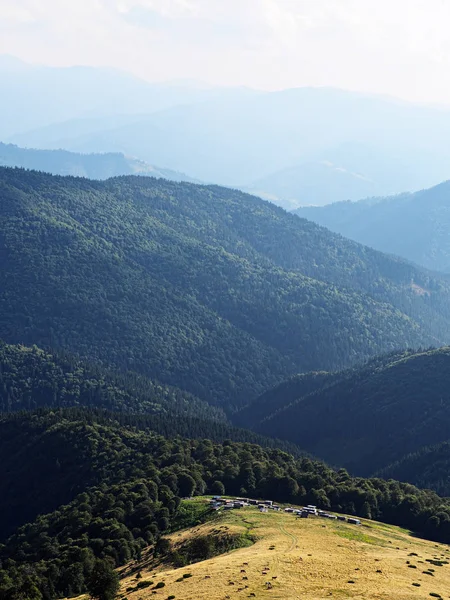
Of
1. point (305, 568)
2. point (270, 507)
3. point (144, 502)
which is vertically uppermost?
point (305, 568)

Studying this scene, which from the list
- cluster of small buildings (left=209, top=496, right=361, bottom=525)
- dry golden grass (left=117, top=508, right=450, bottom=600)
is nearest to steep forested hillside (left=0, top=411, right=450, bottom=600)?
cluster of small buildings (left=209, top=496, right=361, bottom=525)

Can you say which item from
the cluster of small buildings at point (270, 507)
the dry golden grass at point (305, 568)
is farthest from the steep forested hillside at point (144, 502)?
the dry golden grass at point (305, 568)

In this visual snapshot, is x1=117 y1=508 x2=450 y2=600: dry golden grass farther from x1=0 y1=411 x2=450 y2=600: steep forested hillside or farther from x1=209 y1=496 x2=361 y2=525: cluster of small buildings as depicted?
x1=0 y1=411 x2=450 y2=600: steep forested hillside

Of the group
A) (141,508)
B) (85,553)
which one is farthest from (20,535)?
(85,553)

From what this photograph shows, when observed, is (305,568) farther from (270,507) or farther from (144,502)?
(144,502)

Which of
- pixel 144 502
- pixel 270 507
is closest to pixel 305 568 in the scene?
pixel 270 507

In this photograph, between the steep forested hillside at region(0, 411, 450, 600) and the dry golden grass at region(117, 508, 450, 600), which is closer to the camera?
the dry golden grass at region(117, 508, 450, 600)
